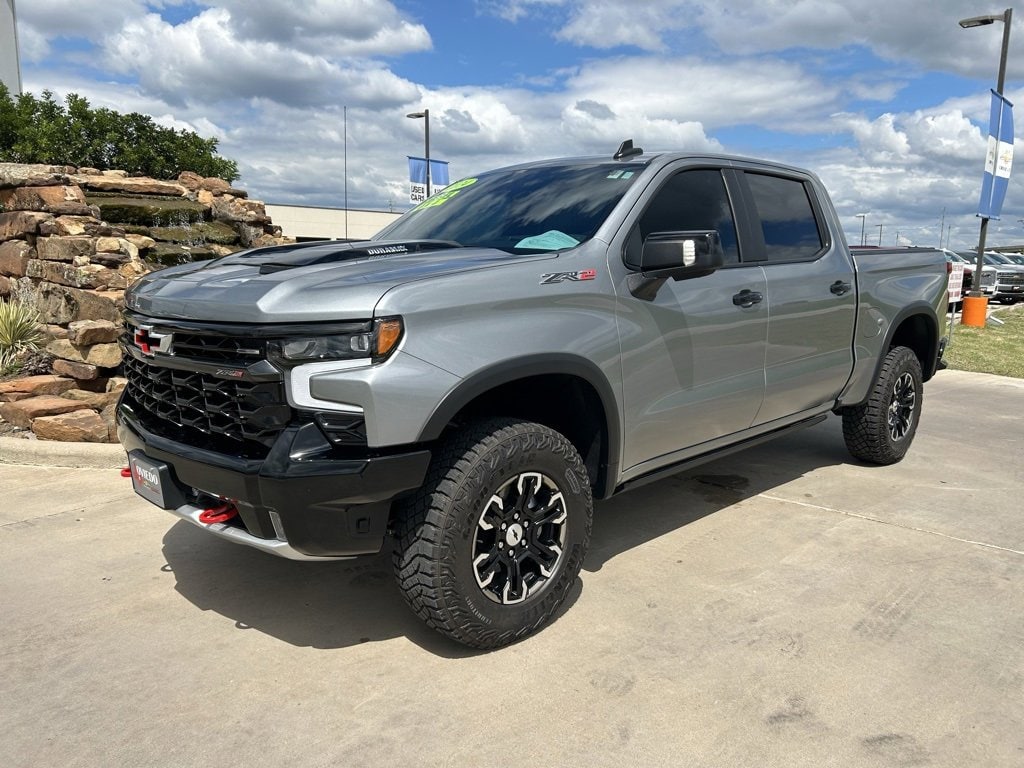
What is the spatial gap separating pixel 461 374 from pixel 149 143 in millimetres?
11568

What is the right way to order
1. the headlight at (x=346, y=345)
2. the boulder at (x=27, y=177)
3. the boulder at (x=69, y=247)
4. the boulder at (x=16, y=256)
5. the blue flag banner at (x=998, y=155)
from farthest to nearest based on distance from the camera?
the blue flag banner at (x=998, y=155) → the boulder at (x=27, y=177) → the boulder at (x=16, y=256) → the boulder at (x=69, y=247) → the headlight at (x=346, y=345)

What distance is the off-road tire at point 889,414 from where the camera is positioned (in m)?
5.45

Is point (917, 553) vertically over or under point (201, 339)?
under

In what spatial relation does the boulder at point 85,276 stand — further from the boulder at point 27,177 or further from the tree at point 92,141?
the tree at point 92,141

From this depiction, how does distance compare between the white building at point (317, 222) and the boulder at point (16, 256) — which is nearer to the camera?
the boulder at point (16, 256)

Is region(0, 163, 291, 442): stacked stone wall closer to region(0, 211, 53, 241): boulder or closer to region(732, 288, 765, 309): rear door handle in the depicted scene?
region(0, 211, 53, 241): boulder

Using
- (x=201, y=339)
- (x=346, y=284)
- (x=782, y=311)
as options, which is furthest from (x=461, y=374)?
(x=782, y=311)

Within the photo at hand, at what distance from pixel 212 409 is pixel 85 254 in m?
4.92

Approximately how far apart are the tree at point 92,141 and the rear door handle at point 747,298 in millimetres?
10694

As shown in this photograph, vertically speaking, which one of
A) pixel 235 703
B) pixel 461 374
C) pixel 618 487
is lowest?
pixel 235 703

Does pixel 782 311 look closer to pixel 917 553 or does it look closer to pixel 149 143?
pixel 917 553

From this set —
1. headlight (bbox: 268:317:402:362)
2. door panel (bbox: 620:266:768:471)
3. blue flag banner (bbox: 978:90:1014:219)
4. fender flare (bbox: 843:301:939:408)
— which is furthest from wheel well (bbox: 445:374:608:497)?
blue flag banner (bbox: 978:90:1014:219)

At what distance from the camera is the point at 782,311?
4355mm

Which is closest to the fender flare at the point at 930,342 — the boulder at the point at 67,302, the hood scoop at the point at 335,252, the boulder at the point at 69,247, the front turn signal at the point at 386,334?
the hood scoop at the point at 335,252
